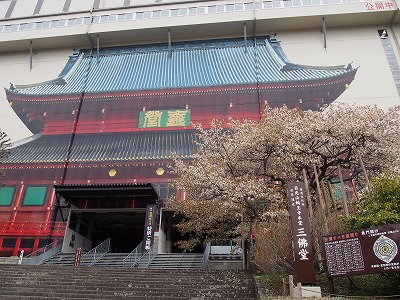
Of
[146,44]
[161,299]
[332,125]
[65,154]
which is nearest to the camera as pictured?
[161,299]

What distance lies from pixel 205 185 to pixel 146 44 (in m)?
21.2

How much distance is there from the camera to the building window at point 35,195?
22.9 meters

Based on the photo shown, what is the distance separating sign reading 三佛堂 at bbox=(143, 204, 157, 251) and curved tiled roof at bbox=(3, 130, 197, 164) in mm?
4008

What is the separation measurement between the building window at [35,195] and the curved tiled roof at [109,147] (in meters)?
2.00

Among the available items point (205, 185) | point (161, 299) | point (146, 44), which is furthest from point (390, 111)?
point (146, 44)

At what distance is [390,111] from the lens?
48.3 feet

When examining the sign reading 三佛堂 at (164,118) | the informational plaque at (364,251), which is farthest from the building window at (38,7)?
the informational plaque at (364,251)

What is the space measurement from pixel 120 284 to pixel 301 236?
6806mm

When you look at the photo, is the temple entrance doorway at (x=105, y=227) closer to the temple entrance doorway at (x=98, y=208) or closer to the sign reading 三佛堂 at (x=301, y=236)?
the temple entrance doorway at (x=98, y=208)

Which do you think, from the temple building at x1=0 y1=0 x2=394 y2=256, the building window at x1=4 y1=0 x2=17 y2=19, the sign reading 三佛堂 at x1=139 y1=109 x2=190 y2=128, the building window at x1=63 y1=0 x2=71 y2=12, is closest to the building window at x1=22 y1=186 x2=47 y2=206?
the temple building at x1=0 y1=0 x2=394 y2=256

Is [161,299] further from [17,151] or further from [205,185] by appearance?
[17,151]

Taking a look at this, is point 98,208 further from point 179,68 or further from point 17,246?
point 179,68

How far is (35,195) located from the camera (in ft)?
76.0

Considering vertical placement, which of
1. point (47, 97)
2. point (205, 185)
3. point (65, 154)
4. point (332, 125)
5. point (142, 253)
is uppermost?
point (47, 97)
